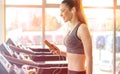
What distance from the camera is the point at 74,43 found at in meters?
2.02

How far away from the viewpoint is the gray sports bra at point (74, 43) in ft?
6.55

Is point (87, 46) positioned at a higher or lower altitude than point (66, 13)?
lower

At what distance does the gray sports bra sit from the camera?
1997 millimetres

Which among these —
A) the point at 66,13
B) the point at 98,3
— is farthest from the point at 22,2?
the point at 66,13

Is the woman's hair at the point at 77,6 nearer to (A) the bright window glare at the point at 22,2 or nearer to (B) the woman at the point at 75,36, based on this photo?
(B) the woman at the point at 75,36

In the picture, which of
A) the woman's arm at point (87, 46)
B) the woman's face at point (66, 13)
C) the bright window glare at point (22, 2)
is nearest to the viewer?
the woman's arm at point (87, 46)

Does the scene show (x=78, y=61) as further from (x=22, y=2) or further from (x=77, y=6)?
(x=22, y=2)

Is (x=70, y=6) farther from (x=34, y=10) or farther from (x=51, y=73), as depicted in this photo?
(x=34, y=10)

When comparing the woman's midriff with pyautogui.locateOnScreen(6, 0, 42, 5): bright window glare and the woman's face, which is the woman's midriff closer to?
the woman's face

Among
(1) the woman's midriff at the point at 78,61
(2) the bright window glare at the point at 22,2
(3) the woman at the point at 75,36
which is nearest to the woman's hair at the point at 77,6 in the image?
(3) the woman at the point at 75,36

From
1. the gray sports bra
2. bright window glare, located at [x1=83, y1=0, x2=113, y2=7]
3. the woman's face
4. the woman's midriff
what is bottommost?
the woman's midriff

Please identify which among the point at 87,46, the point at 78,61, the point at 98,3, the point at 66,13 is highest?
the point at 98,3

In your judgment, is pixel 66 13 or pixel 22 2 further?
pixel 22 2

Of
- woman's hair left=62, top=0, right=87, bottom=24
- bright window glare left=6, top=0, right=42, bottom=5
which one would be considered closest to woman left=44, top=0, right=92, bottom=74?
woman's hair left=62, top=0, right=87, bottom=24
